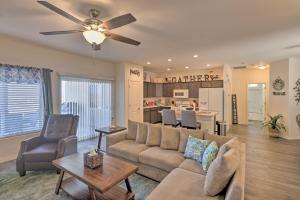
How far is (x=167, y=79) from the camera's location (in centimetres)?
852

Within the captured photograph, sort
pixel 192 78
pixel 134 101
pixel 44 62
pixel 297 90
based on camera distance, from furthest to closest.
→ 1. pixel 192 78
2. pixel 134 101
3. pixel 297 90
4. pixel 44 62

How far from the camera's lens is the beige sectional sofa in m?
1.71

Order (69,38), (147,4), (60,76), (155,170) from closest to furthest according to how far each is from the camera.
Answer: (147,4) < (155,170) < (69,38) < (60,76)

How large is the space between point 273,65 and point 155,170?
602 cm

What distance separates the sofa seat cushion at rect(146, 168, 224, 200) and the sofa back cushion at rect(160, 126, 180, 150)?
85 centimetres

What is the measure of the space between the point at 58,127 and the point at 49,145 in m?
0.43

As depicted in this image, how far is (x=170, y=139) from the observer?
3084 mm

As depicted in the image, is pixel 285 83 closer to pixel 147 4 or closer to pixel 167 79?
pixel 167 79

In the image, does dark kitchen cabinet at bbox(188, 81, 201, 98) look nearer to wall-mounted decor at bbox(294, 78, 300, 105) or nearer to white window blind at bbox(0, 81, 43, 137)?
wall-mounted decor at bbox(294, 78, 300, 105)

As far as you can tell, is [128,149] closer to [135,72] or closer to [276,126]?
[135,72]

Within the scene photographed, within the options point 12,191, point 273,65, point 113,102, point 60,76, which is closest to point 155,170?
point 12,191

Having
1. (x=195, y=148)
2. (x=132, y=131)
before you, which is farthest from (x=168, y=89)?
(x=195, y=148)

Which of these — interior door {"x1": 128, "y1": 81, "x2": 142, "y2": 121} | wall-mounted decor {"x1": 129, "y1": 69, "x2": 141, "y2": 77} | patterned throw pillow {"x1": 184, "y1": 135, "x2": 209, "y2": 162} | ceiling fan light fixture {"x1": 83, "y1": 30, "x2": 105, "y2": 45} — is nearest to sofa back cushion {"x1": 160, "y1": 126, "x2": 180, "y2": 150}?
patterned throw pillow {"x1": 184, "y1": 135, "x2": 209, "y2": 162}

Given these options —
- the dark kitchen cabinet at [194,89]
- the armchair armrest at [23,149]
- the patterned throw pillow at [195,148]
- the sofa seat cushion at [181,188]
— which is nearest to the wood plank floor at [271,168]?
the armchair armrest at [23,149]
